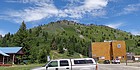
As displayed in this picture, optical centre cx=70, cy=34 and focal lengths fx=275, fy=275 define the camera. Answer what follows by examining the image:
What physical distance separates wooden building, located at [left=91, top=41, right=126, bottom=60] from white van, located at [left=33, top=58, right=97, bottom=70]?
108 meters

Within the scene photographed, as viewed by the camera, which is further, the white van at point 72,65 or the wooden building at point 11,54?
the wooden building at point 11,54

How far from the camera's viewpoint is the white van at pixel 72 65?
916 inches

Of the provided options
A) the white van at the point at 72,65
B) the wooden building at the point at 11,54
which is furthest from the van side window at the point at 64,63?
the wooden building at the point at 11,54

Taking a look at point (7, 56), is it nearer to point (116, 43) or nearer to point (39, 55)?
point (39, 55)

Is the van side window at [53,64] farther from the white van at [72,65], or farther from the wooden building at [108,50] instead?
the wooden building at [108,50]

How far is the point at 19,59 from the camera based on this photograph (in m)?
73.7

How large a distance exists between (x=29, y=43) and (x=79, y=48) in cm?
8828

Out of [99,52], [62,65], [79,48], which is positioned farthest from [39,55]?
[79,48]

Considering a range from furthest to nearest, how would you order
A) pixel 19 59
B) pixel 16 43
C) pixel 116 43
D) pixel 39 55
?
1. pixel 116 43
2. pixel 16 43
3. pixel 19 59
4. pixel 39 55

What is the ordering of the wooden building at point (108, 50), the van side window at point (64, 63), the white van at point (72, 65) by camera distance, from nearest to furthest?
the white van at point (72, 65), the van side window at point (64, 63), the wooden building at point (108, 50)

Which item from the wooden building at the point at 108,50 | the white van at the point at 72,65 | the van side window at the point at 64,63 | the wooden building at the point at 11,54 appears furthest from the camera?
the wooden building at the point at 108,50

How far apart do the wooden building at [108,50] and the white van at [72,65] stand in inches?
4257

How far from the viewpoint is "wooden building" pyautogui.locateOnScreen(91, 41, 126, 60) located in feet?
427

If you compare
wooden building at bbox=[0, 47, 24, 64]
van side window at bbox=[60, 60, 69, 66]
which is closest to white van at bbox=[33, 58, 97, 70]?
van side window at bbox=[60, 60, 69, 66]
